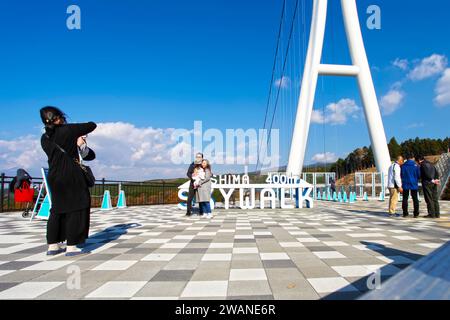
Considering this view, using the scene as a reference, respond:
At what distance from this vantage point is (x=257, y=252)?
3344mm

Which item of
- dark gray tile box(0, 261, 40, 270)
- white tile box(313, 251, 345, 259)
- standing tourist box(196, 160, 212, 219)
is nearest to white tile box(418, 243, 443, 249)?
white tile box(313, 251, 345, 259)

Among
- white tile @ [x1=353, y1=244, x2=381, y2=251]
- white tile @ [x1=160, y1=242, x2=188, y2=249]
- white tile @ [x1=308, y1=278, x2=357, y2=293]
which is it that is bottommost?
white tile @ [x1=160, y1=242, x2=188, y2=249]

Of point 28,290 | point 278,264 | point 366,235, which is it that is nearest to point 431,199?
point 366,235

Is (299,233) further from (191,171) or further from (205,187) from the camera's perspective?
(191,171)

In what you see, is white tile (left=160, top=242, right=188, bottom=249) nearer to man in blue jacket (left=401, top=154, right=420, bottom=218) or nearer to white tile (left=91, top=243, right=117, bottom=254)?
white tile (left=91, top=243, right=117, bottom=254)

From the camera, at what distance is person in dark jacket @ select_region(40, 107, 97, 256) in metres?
3.12

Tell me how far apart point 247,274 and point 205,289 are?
19.1 inches

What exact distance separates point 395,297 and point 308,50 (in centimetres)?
1880

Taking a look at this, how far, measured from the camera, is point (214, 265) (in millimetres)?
2791

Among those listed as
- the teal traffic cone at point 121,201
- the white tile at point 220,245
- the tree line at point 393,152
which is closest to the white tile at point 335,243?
the white tile at point 220,245

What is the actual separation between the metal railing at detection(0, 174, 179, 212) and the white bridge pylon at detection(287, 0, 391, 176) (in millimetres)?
7325

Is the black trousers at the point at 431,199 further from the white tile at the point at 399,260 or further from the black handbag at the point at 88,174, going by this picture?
the black handbag at the point at 88,174
